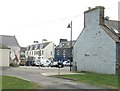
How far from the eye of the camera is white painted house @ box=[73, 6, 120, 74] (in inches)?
1372

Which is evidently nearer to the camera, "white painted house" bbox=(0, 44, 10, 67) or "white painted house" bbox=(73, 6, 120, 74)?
"white painted house" bbox=(73, 6, 120, 74)

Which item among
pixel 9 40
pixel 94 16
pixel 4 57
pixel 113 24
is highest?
pixel 94 16

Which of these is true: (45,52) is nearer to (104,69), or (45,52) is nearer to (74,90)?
(104,69)

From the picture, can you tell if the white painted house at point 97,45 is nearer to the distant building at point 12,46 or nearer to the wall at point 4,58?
the wall at point 4,58

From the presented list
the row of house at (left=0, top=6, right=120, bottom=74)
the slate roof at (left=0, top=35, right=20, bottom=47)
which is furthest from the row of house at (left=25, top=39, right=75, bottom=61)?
the row of house at (left=0, top=6, right=120, bottom=74)

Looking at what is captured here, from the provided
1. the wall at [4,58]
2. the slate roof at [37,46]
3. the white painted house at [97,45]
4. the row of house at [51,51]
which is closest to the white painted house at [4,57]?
the wall at [4,58]

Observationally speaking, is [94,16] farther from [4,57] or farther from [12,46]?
[12,46]

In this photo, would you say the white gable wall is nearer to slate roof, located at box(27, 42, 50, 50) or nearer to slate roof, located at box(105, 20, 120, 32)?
slate roof, located at box(105, 20, 120, 32)

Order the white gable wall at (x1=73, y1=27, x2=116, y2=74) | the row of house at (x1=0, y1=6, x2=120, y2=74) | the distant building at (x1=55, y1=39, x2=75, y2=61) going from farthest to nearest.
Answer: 1. the distant building at (x1=55, y1=39, x2=75, y2=61)
2. the white gable wall at (x1=73, y1=27, x2=116, y2=74)
3. the row of house at (x1=0, y1=6, x2=120, y2=74)

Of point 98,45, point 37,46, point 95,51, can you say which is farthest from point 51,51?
point 98,45

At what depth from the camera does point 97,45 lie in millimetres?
37875

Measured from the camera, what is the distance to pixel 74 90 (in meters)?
18.7

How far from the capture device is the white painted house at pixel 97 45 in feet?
114

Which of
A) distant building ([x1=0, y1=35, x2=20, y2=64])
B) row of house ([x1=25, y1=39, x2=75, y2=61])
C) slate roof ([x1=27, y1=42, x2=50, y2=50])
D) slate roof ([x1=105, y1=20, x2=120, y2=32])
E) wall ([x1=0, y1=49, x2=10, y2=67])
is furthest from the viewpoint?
slate roof ([x1=27, y1=42, x2=50, y2=50])
